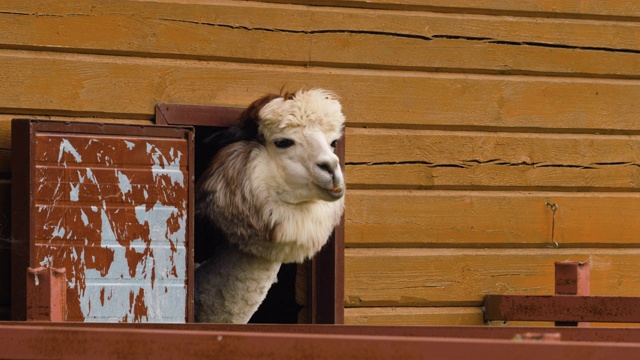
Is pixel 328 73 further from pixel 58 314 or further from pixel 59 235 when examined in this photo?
pixel 58 314

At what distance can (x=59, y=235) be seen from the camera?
5047 millimetres

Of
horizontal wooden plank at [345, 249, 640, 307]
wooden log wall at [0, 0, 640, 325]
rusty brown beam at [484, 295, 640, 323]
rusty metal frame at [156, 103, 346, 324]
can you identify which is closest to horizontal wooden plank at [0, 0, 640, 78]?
wooden log wall at [0, 0, 640, 325]

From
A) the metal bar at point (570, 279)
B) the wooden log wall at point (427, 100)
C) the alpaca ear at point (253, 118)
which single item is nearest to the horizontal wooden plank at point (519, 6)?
the wooden log wall at point (427, 100)

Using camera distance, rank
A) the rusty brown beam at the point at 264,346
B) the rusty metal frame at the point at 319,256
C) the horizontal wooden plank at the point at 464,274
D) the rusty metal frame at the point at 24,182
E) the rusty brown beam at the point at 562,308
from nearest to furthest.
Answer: the rusty brown beam at the point at 264,346, the rusty metal frame at the point at 24,182, the rusty metal frame at the point at 319,256, the rusty brown beam at the point at 562,308, the horizontal wooden plank at the point at 464,274

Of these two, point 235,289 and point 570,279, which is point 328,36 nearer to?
point 235,289

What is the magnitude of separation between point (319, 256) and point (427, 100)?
34.4 inches

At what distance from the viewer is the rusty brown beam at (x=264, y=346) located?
102 inches

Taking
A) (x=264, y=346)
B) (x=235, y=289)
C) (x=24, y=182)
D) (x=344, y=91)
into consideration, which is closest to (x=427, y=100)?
(x=344, y=91)

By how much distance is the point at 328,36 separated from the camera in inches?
230

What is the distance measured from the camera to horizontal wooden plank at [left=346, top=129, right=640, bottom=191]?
596cm

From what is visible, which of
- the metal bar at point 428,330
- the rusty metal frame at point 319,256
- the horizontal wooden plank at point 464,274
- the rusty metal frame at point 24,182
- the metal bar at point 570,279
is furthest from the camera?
the horizontal wooden plank at point 464,274

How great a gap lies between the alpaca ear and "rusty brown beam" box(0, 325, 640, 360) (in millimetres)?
2793

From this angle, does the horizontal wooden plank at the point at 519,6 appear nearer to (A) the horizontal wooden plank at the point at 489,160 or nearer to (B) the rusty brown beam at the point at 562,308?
(A) the horizontal wooden plank at the point at 489,160

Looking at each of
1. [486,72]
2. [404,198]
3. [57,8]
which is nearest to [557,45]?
[486,72]
